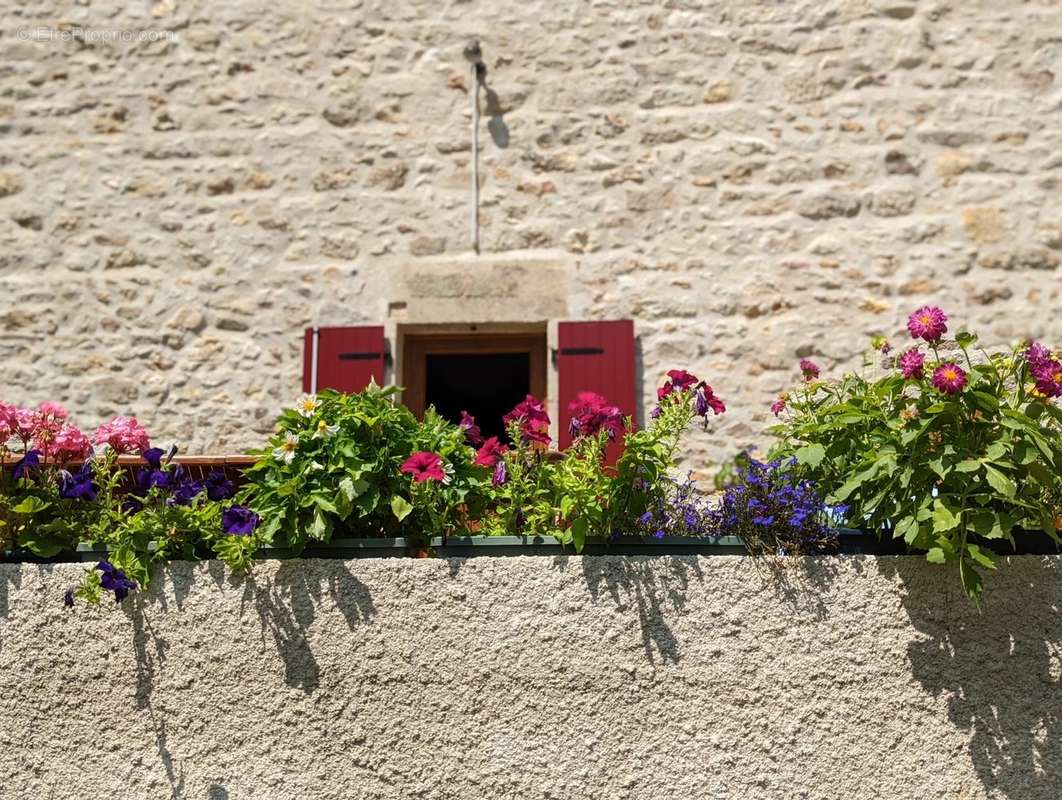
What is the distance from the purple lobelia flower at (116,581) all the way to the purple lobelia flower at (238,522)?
0.27 m

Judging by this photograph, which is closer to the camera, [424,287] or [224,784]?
[224,784]

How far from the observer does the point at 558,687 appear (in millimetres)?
2717

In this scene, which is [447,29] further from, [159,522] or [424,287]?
[159,522]

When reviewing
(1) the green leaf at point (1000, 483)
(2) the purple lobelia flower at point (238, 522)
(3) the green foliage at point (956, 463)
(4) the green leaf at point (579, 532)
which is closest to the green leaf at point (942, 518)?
(3) the green foliage at point (956, 463)

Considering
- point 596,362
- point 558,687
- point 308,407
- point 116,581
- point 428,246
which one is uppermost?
point 428,246

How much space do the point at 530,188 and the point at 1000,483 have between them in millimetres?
3668

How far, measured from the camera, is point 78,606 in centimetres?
289

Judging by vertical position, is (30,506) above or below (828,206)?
below

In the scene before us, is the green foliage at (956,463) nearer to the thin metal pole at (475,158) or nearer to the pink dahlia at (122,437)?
the pink dahlia at (122,437)

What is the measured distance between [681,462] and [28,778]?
3316 millimetres

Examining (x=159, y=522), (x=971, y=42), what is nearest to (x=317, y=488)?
(x=159, y=522)

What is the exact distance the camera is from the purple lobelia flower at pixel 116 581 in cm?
282

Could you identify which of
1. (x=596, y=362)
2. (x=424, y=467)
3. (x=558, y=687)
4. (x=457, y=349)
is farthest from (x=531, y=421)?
(x=457, y=349)

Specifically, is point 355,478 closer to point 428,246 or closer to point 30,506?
point 30,506
